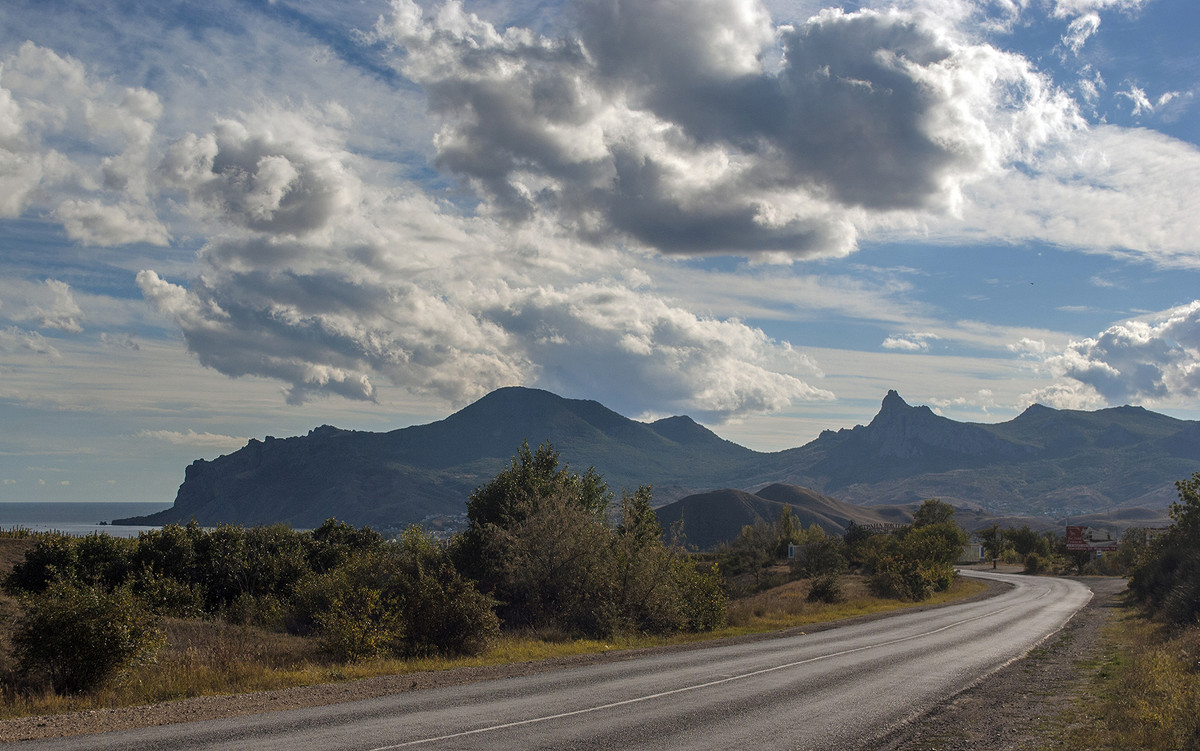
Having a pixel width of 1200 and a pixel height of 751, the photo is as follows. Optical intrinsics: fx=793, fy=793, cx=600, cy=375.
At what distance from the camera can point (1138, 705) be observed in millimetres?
13398

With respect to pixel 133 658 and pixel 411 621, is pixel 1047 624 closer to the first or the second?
pixel 411 621

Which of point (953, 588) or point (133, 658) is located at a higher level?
point (133, 658)

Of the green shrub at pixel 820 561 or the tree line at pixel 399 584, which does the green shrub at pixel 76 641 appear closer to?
the tree line at pixel 399 584

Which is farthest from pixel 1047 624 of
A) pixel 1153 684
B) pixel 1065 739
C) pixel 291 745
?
pixel 291 745

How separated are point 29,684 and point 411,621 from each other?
8882mm

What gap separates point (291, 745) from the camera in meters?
10.7

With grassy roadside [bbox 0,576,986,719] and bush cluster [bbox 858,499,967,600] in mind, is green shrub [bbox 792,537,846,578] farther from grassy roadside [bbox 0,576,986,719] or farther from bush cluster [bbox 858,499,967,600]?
grassy roadside [bbox 0,576,986,719]

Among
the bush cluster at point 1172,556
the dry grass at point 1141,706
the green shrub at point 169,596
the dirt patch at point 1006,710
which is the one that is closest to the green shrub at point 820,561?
the bush cluster at point 1172,556

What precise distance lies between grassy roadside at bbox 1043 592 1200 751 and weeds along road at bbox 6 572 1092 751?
7.64 ft

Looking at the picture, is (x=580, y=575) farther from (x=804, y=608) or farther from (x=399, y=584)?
(x=804, y=608)

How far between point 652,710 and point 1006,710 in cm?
674

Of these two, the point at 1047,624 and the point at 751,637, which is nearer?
the point at 751,637

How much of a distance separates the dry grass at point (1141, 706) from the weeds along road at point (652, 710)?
93.6 inches

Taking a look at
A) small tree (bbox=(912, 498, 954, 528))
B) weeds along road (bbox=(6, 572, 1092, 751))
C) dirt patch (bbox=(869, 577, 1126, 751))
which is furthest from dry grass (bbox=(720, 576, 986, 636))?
small tree (bbox=(912, 498, 954, 528))
